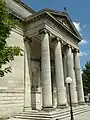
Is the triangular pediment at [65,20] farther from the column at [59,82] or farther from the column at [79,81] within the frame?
the column at [79,81]

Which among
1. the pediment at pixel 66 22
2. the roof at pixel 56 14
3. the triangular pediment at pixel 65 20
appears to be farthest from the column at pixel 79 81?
the triangular pediment at pixel 65 20

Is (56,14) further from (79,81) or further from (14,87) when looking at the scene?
(14,87)

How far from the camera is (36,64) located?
1011 inches

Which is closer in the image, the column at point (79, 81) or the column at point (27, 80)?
the column at point (27, 80)

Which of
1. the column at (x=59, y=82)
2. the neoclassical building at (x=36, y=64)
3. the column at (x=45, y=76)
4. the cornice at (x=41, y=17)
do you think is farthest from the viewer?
the cornice at (x=41, y=17)


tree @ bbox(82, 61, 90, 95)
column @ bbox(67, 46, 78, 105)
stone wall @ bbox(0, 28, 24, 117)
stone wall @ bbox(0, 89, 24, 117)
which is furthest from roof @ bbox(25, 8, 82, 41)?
tree @ bbox(82, 61, 90, 95)

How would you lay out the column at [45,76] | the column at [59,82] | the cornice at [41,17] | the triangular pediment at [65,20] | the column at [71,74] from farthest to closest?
the column at [71,74], the triangular pediment at [65,20], the cornice at [41,17], the column at [59,82], the column at [45,76]

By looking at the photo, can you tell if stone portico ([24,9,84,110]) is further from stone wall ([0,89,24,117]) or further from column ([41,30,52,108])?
stone wall ([0,89,24,117])

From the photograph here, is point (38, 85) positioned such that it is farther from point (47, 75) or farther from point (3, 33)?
point (3, 33)

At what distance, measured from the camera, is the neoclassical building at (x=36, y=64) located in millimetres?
18078

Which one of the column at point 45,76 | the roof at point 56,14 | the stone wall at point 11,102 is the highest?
the roof at point 56,14

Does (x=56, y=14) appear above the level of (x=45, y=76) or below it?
above

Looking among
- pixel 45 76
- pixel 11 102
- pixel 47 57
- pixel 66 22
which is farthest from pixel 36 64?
pixel 11 102

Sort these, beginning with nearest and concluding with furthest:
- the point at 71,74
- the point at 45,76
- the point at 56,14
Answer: the point at 45,76
the point at 56,14
the point at 71,74
